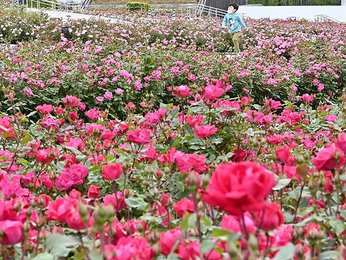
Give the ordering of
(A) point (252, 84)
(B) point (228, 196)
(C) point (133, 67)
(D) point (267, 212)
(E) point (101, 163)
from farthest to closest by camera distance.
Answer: (A) point (252, 84)
(C) point (133, 67)
(E) point (101, 163)
(D) point (267, 212)
(B) point (228, 196)

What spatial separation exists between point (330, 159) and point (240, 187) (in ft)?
1.42

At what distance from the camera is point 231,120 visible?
2.25 m

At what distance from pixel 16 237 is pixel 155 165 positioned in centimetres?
72

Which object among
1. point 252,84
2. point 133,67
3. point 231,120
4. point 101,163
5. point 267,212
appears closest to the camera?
point 267,212

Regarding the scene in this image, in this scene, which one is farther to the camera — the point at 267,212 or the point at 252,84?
the point at 252,84

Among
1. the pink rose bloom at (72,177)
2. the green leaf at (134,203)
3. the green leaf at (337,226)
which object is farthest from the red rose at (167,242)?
the pink rose bloom at (72,177)

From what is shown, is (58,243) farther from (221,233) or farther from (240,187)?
(240,187)

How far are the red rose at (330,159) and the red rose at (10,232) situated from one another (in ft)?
1.65

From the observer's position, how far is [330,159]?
1.07 m

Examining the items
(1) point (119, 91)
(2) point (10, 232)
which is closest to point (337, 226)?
(2) point (10, 232)

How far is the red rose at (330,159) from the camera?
3.48 feet

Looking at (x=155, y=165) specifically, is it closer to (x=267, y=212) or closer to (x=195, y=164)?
(x=195, y=164)

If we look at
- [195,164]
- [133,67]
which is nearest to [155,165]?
[195,164]

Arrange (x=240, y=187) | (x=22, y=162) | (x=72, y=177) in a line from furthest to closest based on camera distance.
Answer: (x=22, y=162) → (x=72, y=177) → (x=240, y=187)
